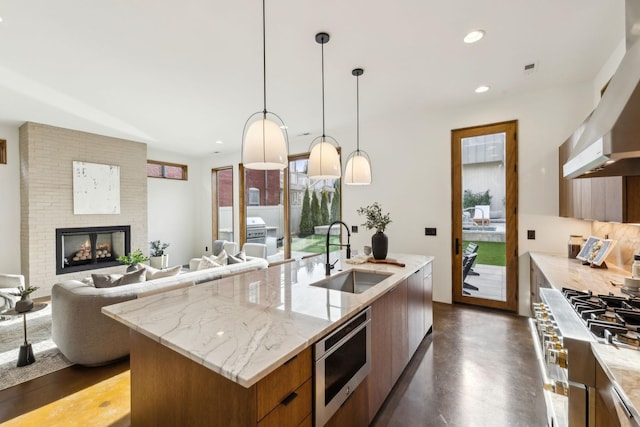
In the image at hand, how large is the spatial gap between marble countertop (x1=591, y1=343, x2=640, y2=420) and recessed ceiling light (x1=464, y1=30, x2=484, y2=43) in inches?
94.2

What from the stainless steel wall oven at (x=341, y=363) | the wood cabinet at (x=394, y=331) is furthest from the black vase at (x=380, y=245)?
the stainless steel wall oven at (x=341, y=363)

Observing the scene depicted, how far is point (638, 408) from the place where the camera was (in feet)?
2.63

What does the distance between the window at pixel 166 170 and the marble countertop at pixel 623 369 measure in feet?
25.0

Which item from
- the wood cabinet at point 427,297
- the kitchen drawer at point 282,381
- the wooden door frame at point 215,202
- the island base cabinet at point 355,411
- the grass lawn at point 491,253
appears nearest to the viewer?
the kitchen drawer at point 282,381

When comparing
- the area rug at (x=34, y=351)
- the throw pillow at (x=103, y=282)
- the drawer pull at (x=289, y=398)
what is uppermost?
the throw pillow at (x=103, y=282)

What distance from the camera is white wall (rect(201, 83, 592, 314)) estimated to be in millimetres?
3432

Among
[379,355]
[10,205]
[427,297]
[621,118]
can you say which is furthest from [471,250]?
[10,205]

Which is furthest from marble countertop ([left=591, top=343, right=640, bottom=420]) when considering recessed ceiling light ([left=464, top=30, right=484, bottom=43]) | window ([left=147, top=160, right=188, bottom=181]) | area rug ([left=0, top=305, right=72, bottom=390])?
window ([left=147, top=160, right=188, bottom=181])

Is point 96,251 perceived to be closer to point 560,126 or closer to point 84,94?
point 84,94

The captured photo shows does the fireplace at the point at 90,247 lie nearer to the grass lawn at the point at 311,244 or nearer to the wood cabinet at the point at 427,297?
the grass lawn at the point at 311,244

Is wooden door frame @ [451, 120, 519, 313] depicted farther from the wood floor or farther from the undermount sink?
the undermount sink

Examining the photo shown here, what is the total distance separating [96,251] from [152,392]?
5.46 m

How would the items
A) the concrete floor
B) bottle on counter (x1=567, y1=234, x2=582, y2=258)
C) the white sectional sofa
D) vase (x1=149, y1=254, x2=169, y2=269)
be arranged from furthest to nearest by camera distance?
vase (x1=149, y1=254, x2=169, y2=269) → bottle on counter (x1=567, y1=234, x2=582, y2=258) → the white sectional sofa → the concrete floor

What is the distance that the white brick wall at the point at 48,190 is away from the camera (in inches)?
179
